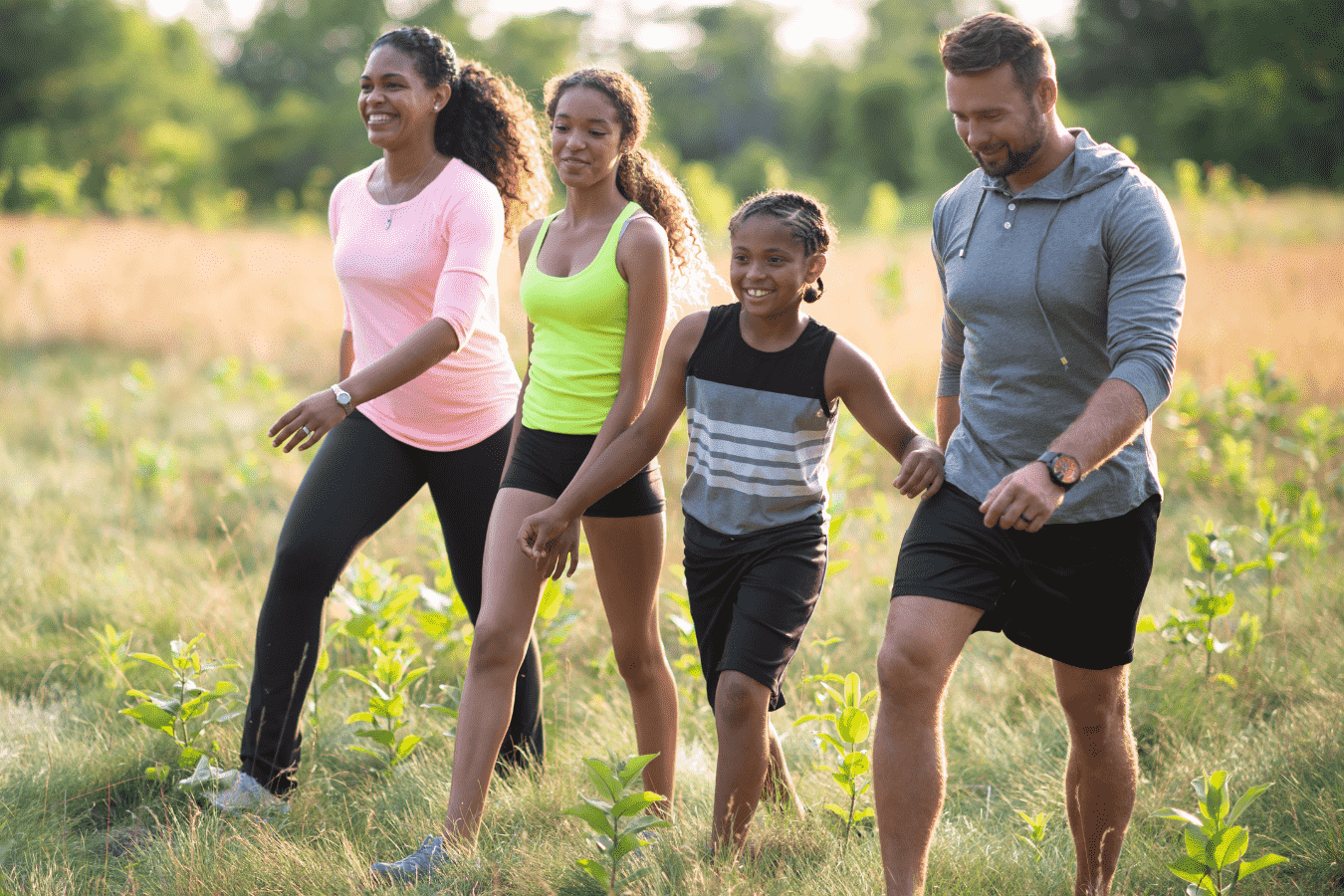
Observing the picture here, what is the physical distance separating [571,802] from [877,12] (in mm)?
66630

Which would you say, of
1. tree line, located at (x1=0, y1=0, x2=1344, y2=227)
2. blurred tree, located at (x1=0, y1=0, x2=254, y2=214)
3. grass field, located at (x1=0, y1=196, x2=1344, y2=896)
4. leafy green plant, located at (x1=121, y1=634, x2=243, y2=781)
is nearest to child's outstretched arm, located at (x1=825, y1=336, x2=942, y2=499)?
grass field, located at (x1=0, y1=196, x2=1344, y2=896)

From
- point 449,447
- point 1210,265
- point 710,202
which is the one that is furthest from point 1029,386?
point 710,202

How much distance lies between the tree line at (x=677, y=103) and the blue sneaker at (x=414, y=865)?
18.3 m

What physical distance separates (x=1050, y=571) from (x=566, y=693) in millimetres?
Answer: 1902

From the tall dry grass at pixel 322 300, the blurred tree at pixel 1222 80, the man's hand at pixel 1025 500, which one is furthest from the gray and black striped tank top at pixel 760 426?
the blurred tree at pixel 1222 80

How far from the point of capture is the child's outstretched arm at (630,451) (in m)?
2.71

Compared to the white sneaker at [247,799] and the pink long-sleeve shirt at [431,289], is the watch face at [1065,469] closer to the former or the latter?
the pink long-sleeve shirt at [431,289]

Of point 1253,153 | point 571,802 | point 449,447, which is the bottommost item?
point 571,802

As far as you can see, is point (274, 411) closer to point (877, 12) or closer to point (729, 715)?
point (729, 715)

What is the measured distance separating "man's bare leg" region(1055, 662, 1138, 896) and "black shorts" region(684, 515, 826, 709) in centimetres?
61

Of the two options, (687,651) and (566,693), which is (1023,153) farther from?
(687,651)

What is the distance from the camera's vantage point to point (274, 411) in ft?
25.5

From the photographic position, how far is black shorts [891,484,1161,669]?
2430 mm

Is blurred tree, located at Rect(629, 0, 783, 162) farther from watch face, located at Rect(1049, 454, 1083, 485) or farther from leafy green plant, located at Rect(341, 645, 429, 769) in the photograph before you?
watch face, located at Rect(1049, 454, 1083, 485)
